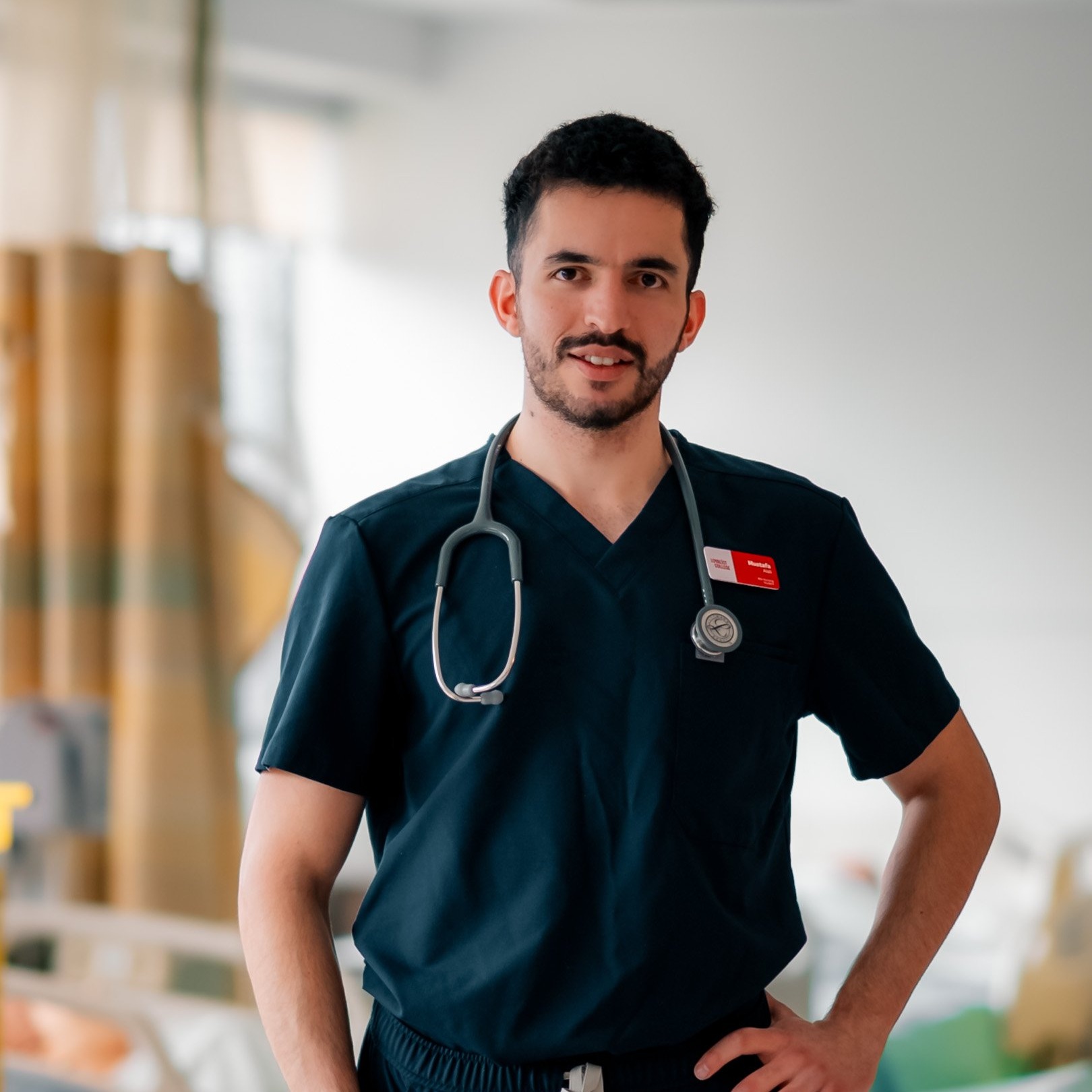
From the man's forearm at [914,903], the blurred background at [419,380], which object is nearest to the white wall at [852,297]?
the blurred background at [419,380]

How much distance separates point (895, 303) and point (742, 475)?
2.00 meters

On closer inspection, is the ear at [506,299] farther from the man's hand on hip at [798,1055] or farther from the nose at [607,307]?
the man's hand on hip at [798,1055]

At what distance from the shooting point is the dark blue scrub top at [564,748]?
36.4 inches

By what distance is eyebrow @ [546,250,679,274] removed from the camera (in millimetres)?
988

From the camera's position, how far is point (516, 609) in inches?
37.8

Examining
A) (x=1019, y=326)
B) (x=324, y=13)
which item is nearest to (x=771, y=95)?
(x=1019, y=326)

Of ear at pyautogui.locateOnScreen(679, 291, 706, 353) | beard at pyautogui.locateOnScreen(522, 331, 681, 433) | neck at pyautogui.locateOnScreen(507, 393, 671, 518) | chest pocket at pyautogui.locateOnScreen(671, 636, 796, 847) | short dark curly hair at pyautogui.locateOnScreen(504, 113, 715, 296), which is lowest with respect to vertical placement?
chest pocket at pyautogui.locateOnScreen(671, 636, 796, 847)

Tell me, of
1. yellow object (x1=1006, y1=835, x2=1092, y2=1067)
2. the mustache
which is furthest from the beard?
yellow object (x1=1006, y1=835, x2=1092, y2=1067)

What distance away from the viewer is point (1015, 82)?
A: 2.77m

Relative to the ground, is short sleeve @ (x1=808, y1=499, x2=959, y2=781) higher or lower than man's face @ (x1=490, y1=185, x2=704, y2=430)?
lower

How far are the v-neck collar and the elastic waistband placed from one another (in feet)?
1.13

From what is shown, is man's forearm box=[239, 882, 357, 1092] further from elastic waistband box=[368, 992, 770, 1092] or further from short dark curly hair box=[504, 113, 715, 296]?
short dark curly hair box=[504, 113, 715, 296]

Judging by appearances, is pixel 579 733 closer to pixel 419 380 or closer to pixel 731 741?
pixel 731 741

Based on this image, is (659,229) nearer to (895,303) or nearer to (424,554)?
(424,554)
